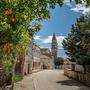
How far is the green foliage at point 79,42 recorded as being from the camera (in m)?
37.1

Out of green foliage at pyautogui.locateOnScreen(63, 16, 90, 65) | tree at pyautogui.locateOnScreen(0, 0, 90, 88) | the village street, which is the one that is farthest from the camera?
green foliage at pyautogui.locateOnScreen(63, 16, 90, 65)

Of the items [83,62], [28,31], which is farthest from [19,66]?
[28,31]

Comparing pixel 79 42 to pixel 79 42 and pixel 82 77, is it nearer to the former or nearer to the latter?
pixel 79 42

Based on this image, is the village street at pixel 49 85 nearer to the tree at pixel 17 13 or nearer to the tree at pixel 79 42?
the tree at pixel 79 42

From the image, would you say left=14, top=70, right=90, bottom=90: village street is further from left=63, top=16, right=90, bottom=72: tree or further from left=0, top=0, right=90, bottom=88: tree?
left=0, top=0, right=90, bottom=88: tree

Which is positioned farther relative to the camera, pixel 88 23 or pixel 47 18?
pixel 88 23

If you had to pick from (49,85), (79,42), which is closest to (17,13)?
(49,85)

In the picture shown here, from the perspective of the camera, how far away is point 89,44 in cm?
3519

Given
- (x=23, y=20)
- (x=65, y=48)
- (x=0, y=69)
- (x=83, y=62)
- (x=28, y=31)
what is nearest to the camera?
(x=23, y=20)

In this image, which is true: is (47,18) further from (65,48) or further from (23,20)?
(65,48)

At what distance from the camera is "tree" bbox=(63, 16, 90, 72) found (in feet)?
122

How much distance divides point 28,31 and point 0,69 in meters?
13.8

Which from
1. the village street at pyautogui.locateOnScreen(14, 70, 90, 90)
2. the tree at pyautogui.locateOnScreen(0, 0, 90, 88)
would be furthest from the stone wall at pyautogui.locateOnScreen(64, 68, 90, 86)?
the tree at pyautogui.locateOnScreen(0, 0, 90, 88)

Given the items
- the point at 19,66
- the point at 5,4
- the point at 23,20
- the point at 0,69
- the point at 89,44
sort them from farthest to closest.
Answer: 1. the point at 19,66
2. the point at 89,44
3. the point at 0,69
4. the point at 23,20
5. the point at 5,4
